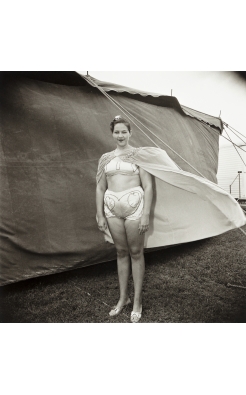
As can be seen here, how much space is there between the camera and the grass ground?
2.42 metres

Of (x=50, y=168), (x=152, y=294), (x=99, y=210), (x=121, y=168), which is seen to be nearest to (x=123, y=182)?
(x=121, y=168)

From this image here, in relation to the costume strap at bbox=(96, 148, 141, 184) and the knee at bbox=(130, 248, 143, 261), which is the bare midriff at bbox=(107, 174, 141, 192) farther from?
the knee at bbox=(130, 248, 143, 261)

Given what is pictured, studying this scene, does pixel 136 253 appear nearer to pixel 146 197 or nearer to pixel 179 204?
pixel 146 197

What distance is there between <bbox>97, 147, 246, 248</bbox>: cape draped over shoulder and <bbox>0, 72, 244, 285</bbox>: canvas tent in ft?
0.75

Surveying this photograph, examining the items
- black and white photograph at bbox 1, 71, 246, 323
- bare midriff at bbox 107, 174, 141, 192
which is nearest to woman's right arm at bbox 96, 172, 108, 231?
black and white photograph at bbox 1, 71, 246, 323

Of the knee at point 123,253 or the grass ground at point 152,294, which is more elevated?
the knee at point 123,253

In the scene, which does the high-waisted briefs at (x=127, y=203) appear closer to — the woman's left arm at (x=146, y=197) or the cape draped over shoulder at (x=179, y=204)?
the woman's left arm at (x=146, y=197)

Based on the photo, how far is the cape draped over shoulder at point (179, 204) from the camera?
2326 mm

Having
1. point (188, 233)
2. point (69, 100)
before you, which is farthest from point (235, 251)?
point (69, 100)

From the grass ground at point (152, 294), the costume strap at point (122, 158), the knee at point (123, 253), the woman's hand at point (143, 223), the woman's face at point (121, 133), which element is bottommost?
the grass ground at point (152, 294)

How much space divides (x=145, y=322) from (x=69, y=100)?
2.18 meters

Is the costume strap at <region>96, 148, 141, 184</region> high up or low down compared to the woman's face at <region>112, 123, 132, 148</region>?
down

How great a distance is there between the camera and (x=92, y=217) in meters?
3.06

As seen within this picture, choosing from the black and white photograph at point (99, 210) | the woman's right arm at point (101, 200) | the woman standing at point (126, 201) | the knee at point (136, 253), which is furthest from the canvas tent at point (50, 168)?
the knee at point (136, 253)
